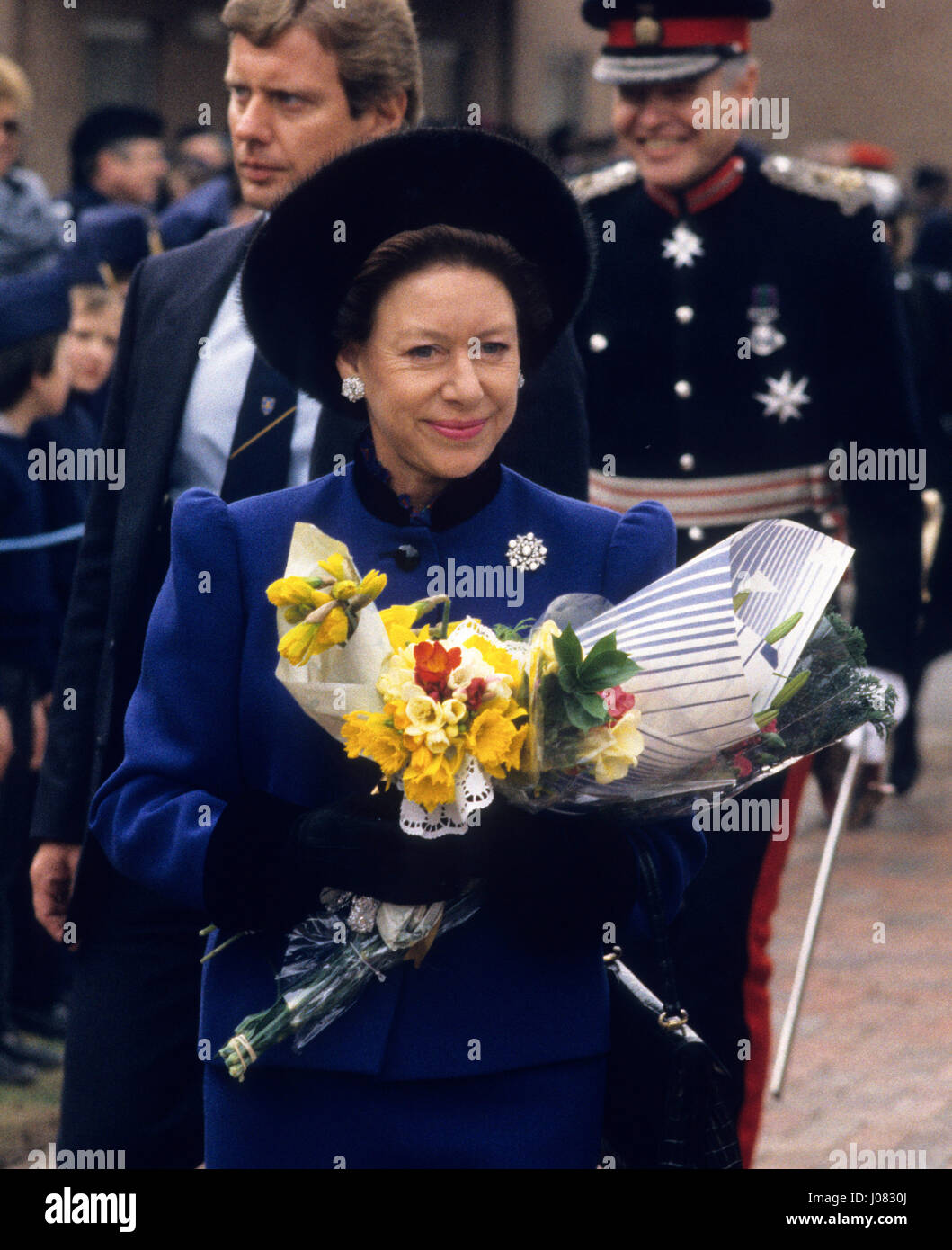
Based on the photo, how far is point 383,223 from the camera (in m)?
2.63

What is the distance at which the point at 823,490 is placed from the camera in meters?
4.59

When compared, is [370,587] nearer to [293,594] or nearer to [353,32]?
[293,594]

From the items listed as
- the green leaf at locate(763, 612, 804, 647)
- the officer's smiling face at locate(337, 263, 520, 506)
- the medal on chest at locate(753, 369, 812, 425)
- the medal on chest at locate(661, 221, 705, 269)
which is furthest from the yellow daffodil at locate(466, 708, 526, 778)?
the medal on chest at locate(661, 221, 705, 269)

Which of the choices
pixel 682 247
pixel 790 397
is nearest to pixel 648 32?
pixel 682 247

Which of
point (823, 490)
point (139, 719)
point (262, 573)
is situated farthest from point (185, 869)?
point (823, 490)

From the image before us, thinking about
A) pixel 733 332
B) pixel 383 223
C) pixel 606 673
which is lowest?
pixel 606 673

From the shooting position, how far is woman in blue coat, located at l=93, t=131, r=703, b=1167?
2414 mm

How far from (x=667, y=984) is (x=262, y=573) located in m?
0.71

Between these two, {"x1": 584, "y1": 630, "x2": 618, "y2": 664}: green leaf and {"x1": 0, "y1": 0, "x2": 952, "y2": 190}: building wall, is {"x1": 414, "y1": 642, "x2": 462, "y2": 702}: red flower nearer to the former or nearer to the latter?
{"x1": 584, "y1": 630, "x2": 618, "y2": 664}: green leaf

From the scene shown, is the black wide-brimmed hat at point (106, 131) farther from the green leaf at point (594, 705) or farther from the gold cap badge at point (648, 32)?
the green leaf at point (594, 705)

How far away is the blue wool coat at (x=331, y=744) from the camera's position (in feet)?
8.10

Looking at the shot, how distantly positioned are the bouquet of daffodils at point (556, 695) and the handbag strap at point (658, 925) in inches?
4.2

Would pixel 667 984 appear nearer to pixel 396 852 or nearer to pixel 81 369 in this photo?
pixel 396 852

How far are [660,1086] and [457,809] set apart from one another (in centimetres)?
47
